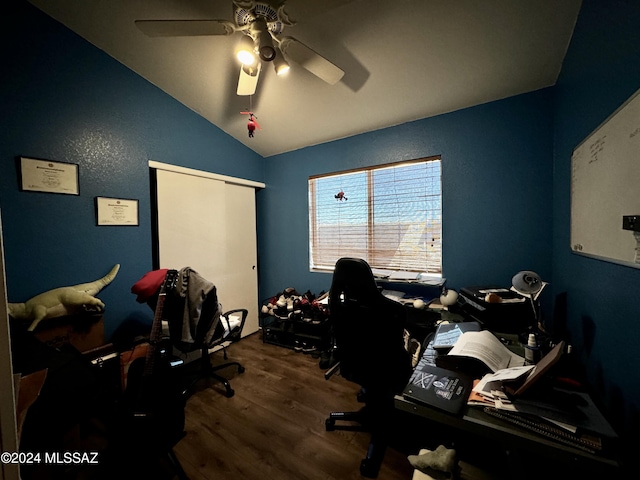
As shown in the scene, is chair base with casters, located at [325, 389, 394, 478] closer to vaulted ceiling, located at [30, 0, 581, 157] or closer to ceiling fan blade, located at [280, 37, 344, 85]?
ceiling fan blade, located at [280, 37, 344, 85]

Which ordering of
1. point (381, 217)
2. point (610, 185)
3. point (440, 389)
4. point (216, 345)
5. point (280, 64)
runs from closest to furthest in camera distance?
point (440, 389)
point (610, 185)
point (280, 64)
point (216, 345)
point (381, 217)

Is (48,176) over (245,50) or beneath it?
beneath

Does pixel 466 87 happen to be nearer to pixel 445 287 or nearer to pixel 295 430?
pixel 445 287

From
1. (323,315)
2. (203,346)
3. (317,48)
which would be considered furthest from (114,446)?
(317,48)

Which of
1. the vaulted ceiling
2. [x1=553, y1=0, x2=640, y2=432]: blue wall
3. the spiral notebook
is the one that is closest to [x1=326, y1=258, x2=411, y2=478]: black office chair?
the spiral notebook

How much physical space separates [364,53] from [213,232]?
7.26 feet

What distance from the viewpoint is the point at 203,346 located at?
1.80 meters

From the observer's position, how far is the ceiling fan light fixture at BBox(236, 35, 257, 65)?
1.31 meters

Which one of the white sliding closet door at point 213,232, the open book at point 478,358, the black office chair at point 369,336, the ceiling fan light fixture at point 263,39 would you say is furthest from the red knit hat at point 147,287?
the open book at point 478,358

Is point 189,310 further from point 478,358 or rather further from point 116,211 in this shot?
point 478,358

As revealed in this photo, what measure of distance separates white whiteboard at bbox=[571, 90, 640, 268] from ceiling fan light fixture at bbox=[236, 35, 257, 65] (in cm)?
162

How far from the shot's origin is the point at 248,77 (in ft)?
5.34

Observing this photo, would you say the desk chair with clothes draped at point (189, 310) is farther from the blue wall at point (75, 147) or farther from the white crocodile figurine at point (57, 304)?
the blue wall at point (75, 147)

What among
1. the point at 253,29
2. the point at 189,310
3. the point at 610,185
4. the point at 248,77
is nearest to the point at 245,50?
the point at 253,29
